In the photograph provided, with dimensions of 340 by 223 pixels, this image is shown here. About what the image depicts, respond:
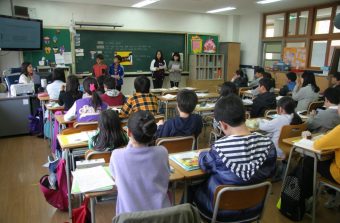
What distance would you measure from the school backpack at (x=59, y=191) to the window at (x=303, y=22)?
26.5 feet

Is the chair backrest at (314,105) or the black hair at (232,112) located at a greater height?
the black hair at (232,112)

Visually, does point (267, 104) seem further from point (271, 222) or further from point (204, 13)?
point (204, 13)

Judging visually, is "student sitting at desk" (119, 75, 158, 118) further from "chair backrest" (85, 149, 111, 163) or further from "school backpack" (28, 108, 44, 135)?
"school backpack" (28, 108, 44, 135)

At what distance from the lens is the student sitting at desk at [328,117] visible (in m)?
3.28

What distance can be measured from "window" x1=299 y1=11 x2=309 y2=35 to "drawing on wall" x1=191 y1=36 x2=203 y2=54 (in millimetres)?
3161

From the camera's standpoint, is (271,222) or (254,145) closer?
(254,145)

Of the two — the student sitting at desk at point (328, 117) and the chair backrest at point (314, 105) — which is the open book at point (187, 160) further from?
the chair backrest at point (314, 105)

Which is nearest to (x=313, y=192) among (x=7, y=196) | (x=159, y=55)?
(x=7, y=196)

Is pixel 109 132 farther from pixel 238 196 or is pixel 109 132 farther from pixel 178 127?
pixel 238 196

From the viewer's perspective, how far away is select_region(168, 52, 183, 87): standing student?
919 centimetres

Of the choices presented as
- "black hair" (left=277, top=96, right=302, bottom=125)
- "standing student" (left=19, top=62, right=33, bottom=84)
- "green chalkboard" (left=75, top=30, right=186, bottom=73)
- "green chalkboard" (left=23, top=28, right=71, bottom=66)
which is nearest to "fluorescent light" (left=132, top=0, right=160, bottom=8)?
"green chalkboard" (left=75, top=30, right=186, bottom=73)

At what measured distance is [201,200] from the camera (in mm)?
2049

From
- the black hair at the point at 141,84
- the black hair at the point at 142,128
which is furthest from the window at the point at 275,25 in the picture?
A: the black hair at the point at 142,128

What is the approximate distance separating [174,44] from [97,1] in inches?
115
